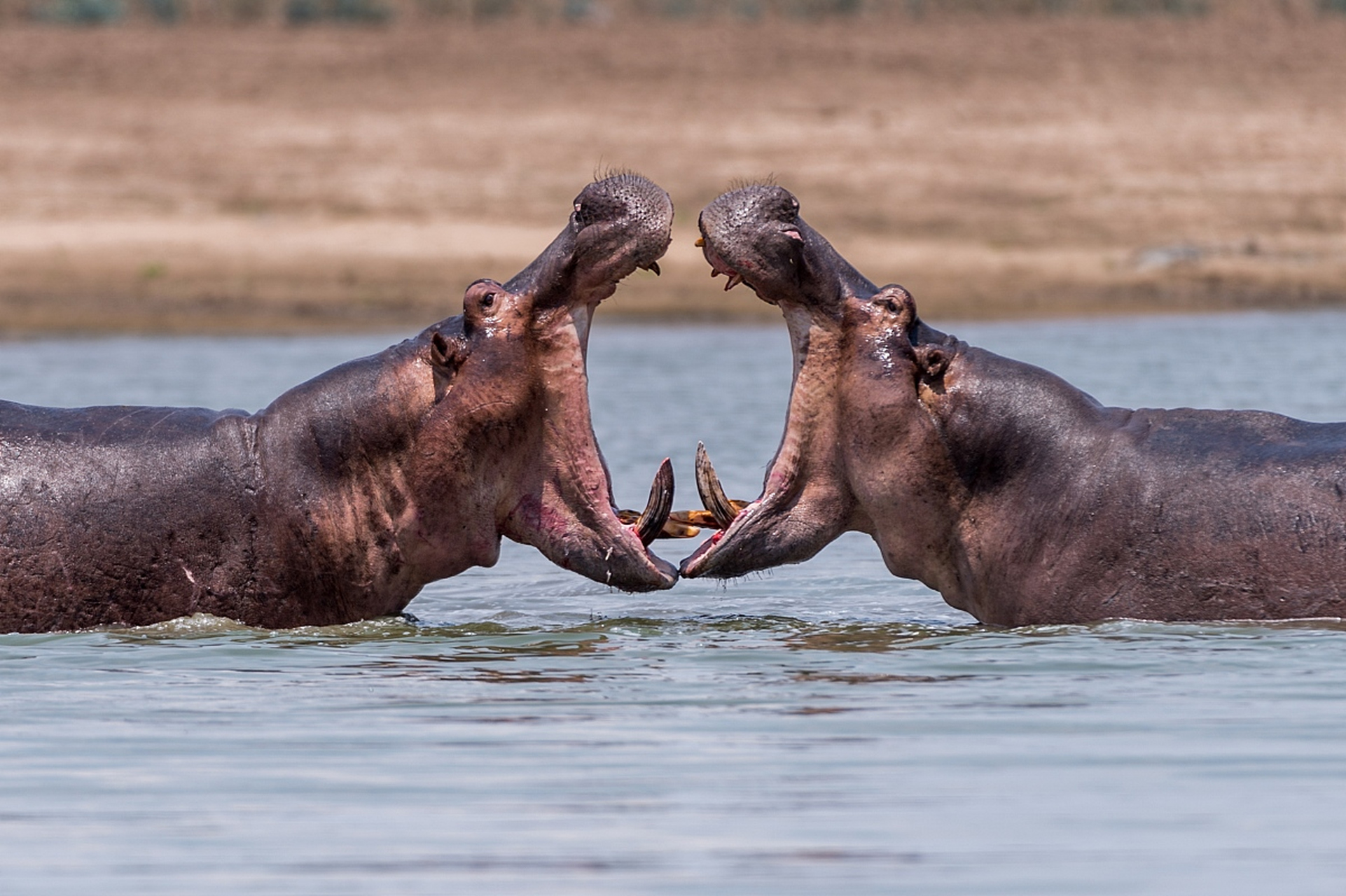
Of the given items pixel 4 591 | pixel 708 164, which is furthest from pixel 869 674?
pixel 708 164

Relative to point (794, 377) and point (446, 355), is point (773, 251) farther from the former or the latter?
point (446, 355)

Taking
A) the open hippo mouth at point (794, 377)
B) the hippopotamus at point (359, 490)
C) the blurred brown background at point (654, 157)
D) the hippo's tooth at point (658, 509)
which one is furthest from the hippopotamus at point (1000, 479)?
the blurred brown background at point (654, 157)

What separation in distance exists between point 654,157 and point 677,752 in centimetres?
1748

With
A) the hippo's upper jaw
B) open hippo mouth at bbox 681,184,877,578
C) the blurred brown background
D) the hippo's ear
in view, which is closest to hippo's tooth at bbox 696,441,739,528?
open hippo mouth at bbox 681,184,877,578

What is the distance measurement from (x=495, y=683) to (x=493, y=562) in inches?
29.3

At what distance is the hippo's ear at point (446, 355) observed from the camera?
6758 millimetres

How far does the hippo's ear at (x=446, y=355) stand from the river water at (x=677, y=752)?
2.81 ft

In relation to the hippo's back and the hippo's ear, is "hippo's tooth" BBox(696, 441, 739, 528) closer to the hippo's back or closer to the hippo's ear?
the hippo's ear

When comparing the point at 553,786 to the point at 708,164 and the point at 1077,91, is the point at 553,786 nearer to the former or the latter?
the point at 708,164

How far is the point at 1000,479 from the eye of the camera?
271 inches

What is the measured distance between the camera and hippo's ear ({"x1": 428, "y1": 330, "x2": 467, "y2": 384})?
676cm

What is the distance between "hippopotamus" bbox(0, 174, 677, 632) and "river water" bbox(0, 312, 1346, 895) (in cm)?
17

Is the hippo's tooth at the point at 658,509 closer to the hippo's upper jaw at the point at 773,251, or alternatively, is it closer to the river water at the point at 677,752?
A: the river water at the point at 677,752

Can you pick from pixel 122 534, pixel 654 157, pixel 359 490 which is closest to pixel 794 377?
pixel 359 490
